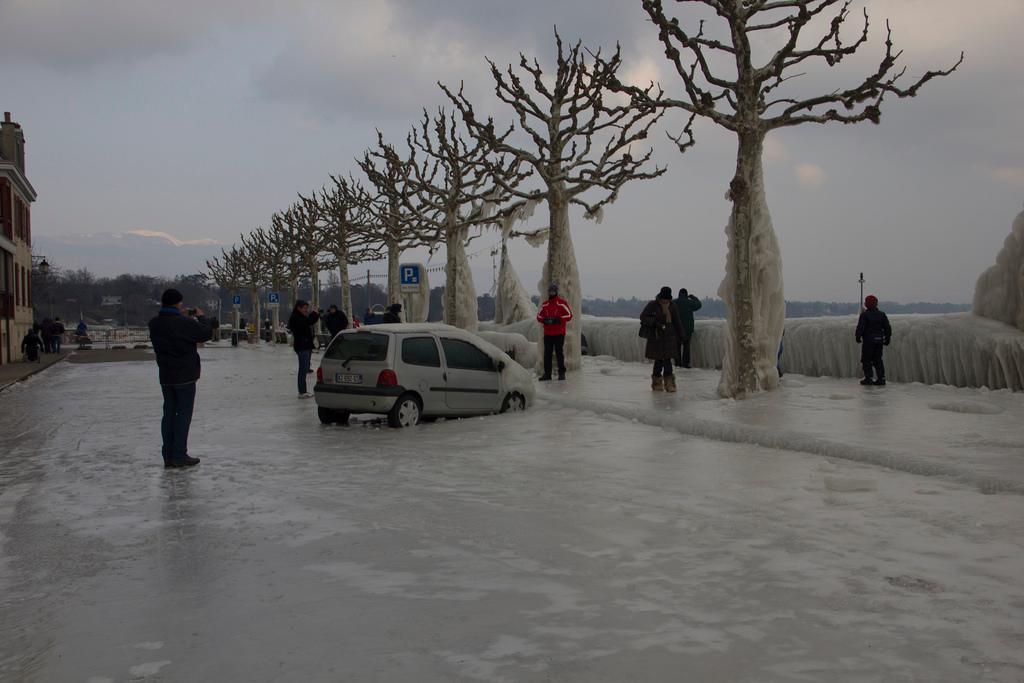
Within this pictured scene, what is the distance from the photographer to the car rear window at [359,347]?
13531 millimetres

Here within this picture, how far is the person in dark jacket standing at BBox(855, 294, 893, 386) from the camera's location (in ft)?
55.1

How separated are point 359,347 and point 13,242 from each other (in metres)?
33.8

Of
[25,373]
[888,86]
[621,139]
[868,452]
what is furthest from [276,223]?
[868,452]

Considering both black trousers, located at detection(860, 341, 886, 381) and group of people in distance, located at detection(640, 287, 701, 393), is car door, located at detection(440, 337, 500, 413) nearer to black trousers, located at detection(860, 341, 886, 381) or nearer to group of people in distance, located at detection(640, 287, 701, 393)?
group of people in distance, located at detection(640, 287, 701, 393)

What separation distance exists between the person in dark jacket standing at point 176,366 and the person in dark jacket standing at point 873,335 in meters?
11.1

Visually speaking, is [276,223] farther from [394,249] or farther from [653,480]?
[653,480]

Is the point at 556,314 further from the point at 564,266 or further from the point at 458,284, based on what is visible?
the point at 458,284

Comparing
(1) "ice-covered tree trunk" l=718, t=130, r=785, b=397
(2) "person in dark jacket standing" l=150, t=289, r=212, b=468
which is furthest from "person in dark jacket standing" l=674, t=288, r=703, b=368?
(2) "person in dark jacket standing" l=150, t=289, r=212, b=468

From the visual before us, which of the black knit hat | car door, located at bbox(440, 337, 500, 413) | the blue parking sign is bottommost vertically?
car door, located at bbox(440, 337, 500, 413)

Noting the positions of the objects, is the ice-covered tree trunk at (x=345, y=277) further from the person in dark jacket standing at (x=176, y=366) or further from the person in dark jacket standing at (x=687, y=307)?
the person in dark jacket standing at (x=176, y=366)

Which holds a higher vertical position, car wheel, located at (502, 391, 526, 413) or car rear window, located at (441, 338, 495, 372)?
car rear window, located at (441, 338, 495, 372)

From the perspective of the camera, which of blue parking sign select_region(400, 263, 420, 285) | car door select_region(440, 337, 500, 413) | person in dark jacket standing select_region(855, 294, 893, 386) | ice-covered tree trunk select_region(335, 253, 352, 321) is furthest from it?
ice-covered tree trunk select_region(335, 253, 352, 321)

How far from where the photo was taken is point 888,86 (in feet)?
49.1

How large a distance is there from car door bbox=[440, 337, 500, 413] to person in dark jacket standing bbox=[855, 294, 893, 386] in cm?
656
